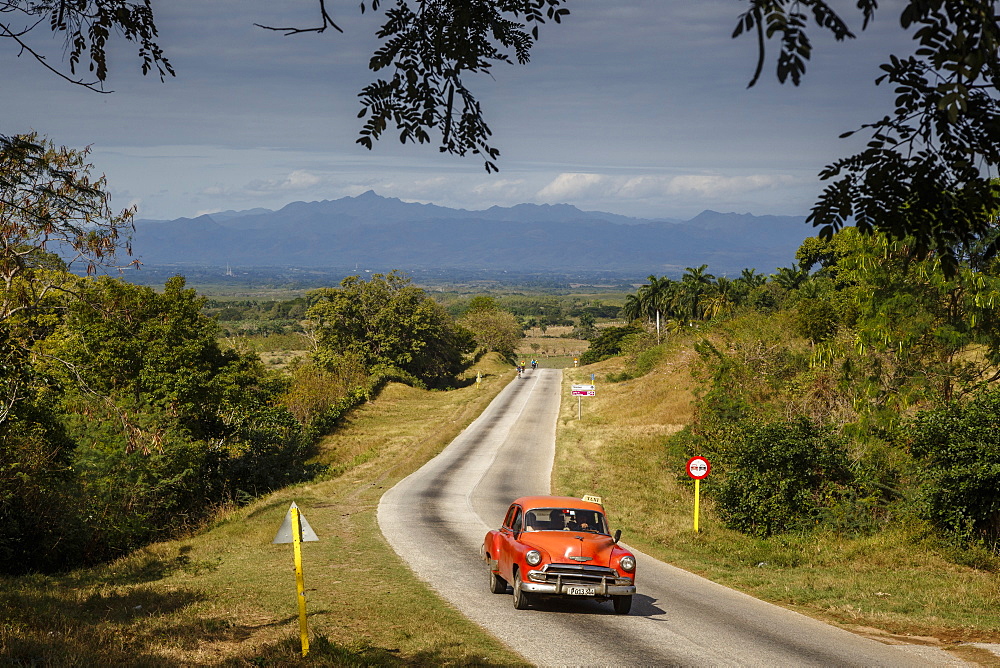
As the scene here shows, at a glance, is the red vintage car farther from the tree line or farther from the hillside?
the tree line

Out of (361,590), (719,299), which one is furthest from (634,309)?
(361,590)

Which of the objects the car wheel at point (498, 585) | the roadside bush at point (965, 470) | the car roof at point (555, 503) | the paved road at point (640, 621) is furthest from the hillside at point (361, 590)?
the car roof at point (555, 503)

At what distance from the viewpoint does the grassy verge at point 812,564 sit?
528 inches

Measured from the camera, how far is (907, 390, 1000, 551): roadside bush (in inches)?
700

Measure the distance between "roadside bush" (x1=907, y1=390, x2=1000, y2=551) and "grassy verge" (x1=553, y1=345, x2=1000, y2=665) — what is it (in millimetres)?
907

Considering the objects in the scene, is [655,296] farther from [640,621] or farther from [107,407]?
[640,621]

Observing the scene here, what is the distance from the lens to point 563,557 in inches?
513

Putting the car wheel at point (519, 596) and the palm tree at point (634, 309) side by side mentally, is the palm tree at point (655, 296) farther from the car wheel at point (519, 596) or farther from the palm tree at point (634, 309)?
the car wheel at point (519, 596)

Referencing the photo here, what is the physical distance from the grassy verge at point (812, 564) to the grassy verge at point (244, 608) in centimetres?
676

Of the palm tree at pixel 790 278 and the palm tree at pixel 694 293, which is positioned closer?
the palm tree at pixel 694 293

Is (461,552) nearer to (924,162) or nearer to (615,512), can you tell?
(615,512)

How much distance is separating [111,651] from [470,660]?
4449 mm

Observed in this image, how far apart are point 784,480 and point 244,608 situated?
1538 centimetres

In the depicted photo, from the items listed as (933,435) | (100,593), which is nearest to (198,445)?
(100,593)
